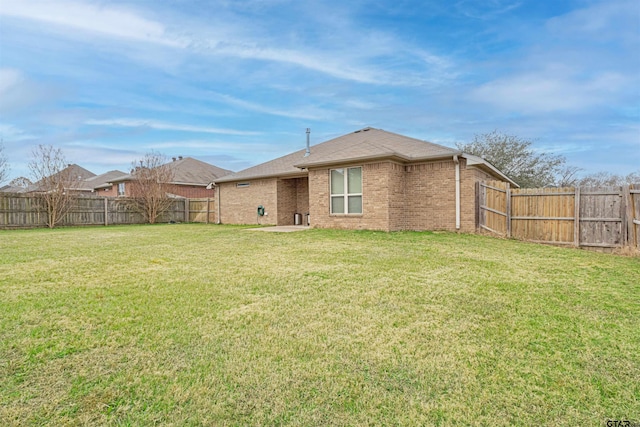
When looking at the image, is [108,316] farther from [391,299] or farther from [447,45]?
[447,45]

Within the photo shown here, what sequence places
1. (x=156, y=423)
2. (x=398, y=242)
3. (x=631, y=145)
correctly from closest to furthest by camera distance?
1. (x=156, y=423)
2. (x=398, y=242)
3. (x=631, y=145)

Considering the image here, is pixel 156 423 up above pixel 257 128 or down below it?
below

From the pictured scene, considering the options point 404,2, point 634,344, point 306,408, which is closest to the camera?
point 306,408

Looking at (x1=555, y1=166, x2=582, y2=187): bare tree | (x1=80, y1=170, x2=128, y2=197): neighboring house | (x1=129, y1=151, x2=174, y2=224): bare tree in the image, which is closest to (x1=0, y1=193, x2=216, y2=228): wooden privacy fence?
(x1=129, y1=151, x2=174, y2=224): bare tree

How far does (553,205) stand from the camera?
9.24 m

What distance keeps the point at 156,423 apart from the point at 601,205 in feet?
35.1

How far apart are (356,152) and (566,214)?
6.64 meters

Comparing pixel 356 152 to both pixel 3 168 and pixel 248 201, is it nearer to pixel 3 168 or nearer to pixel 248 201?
pixel 248 201

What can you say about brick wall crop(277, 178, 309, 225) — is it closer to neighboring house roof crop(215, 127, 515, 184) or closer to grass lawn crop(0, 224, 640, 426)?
neighboring house roof crop(215, 127, 515, 184)

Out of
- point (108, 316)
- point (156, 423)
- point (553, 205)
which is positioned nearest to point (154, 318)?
point (108, 316)

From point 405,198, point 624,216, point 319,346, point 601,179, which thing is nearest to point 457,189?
point 405,198

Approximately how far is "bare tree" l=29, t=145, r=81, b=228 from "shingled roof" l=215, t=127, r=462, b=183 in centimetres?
817

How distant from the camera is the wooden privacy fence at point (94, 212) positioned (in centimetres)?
1557

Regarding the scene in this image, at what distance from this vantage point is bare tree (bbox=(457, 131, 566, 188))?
21406mm
